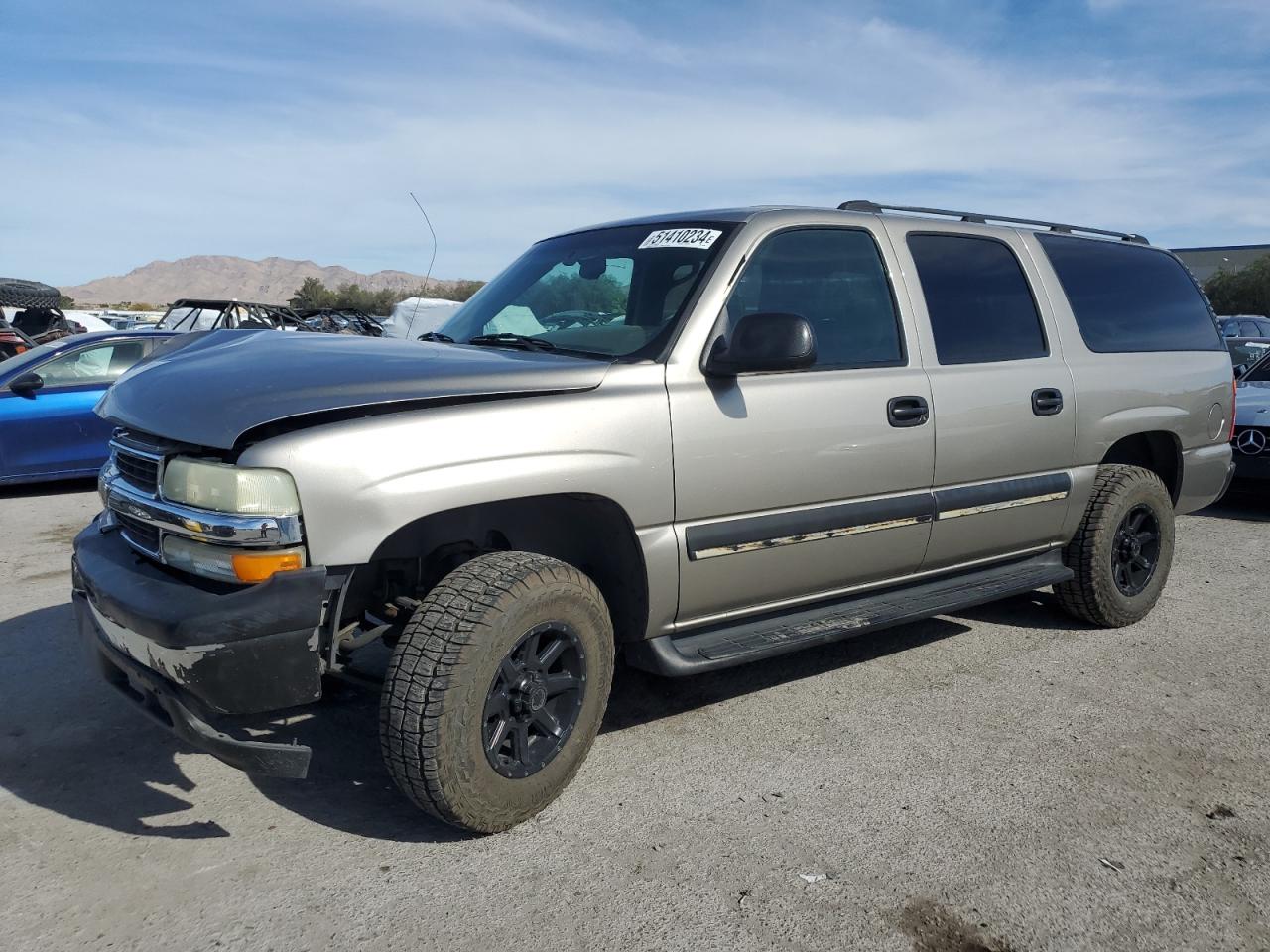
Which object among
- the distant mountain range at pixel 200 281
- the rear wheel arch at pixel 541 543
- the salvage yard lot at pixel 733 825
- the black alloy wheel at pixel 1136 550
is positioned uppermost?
the distant mountain range at pixel 200 281

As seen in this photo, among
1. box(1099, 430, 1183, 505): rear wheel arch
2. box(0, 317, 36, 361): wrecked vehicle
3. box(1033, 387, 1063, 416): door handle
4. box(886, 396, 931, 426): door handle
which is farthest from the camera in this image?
box(0, 317, 36, 361): wrecked vehicle

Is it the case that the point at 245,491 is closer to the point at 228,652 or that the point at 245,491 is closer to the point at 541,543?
the point at 228,652

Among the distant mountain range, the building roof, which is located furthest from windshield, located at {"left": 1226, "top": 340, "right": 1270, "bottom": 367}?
the distant mountain range

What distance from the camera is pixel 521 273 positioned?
425 cm

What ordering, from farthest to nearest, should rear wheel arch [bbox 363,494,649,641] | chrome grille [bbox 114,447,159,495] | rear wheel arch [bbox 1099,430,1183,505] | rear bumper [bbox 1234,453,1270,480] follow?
rear bumper [bbox 1234,453,1270,480]
rear wheel arch [bbox 1099,430,1183,505]
rear wheel arch [bbox 363,494,649,641]
chrome grille [bbox 114,447,159,495]

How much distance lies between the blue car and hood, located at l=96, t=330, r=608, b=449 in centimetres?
571

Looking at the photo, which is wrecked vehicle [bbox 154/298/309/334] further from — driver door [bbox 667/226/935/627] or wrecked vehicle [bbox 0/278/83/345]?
driver door [bbox 667/226/935/627]

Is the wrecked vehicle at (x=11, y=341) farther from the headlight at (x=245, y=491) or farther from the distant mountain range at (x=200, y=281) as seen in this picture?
the distant mountain range at (x=200, y=281)

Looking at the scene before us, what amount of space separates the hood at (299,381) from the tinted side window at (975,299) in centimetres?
163

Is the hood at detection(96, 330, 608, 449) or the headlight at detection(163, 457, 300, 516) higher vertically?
the hood at detection(96, 330, 608, 449)

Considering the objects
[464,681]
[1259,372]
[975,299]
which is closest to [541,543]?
[464,681]

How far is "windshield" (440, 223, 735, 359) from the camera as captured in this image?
355 cm

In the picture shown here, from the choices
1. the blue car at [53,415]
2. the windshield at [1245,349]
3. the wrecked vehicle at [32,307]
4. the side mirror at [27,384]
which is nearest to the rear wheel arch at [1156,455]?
the blue car at [53,415]

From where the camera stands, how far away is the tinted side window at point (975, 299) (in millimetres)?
4152
